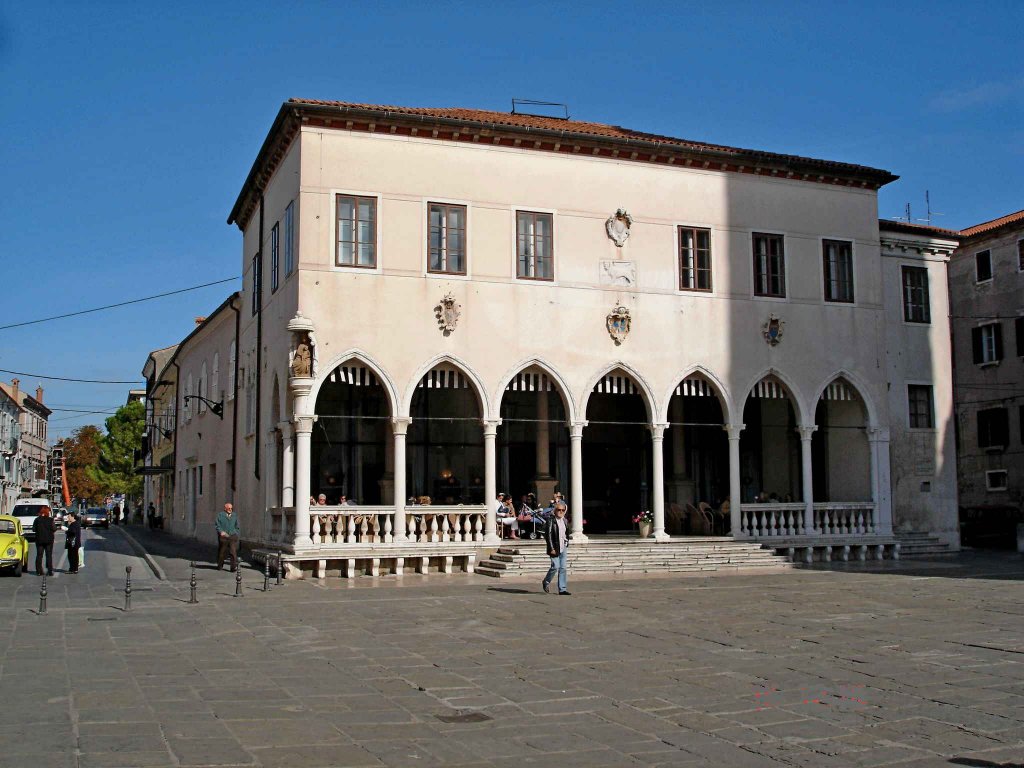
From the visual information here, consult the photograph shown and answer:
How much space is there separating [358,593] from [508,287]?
8.50m

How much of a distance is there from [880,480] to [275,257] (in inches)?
663

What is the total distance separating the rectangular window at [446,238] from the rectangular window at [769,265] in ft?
26.2

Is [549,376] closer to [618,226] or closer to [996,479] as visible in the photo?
[618,226]

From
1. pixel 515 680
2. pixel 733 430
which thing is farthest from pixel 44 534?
pixel 733 430

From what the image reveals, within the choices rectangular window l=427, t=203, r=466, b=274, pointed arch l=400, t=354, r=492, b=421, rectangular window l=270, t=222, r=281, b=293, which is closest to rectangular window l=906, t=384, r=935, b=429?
pointed arch l=400, t=354, r=492, b=421

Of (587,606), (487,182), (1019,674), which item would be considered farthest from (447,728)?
(487,182)

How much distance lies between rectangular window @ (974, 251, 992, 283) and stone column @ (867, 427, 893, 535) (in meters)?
14.1

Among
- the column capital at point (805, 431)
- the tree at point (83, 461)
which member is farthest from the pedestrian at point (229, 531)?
the tree at point (83, 461)

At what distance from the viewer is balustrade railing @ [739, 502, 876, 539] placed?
86.3ft

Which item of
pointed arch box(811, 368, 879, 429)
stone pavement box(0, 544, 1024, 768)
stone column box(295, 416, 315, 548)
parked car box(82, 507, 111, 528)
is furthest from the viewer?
parked car box(82, 507, 111, 528)

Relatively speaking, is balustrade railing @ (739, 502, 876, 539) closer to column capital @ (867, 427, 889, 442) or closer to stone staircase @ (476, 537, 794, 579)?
stone staircase @ (476, 537, 794, 579)

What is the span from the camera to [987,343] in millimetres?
38688

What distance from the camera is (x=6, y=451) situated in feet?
268

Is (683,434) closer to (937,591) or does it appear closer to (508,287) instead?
(508,287)
